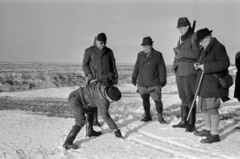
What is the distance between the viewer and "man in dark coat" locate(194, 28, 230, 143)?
15.5 ft

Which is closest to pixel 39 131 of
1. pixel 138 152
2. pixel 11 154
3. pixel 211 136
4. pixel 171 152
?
pixel 11 154

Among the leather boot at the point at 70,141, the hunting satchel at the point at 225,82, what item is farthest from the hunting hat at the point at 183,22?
the leather boot at the point at 70,141

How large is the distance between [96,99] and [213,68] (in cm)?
225

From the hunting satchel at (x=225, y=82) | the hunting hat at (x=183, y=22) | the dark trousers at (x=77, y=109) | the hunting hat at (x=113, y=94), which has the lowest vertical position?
the dark trousers at (x=77, y=109)

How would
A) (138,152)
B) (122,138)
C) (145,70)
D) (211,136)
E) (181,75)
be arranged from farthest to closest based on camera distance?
1. (145,70)
2. (181,75)
3. (122,138)
4. (211,136)
5. (138,152)

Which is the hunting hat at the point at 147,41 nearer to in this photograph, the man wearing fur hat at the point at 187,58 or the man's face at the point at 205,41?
the man wearing fur hat at the point at 187,58

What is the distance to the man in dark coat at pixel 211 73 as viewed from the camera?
186 inches

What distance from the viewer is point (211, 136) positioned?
16.6ft

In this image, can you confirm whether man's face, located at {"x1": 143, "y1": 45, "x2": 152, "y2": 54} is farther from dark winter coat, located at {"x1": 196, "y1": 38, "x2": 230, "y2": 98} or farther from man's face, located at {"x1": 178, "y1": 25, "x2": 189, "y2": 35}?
dark winter coat, located at {"x1": 196, "y1": 38, "x2": 230, "y2": 98}

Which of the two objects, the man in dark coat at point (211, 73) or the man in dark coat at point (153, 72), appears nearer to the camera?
the man in dark coat at point (211, 73)

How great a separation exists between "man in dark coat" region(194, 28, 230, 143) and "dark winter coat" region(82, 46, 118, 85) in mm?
2235

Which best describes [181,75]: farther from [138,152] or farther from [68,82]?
[68,82]

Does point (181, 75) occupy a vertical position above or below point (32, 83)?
above

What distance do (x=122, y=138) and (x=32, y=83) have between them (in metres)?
21.8
